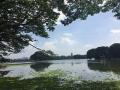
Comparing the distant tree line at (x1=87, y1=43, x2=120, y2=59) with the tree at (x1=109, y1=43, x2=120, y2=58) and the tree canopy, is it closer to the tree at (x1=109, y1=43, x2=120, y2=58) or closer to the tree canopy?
the tree at (x1=109, y1=43, x2=120, y2=58)

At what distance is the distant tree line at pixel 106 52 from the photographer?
158 metres

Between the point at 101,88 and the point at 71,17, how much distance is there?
7435mm

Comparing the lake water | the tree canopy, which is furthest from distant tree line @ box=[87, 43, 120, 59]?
the tree canopy

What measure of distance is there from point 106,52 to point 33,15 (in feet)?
A: 483

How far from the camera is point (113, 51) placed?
160 metres

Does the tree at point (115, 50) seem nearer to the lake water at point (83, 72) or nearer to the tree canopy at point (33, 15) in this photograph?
the lake water at point (83, 72)

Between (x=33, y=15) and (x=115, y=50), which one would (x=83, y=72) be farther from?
(x=115, y=50)

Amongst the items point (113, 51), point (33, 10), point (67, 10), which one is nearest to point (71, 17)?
point (67, 10)

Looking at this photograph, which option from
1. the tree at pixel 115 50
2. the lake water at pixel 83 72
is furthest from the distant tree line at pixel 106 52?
the lake water at pixel 83 72

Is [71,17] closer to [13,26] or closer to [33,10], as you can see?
[33,10]

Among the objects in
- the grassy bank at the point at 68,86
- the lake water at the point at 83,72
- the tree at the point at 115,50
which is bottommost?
the grassy bank at the point at 68,86

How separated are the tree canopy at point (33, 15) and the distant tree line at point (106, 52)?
420 feet

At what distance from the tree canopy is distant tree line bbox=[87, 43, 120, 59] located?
12806cm

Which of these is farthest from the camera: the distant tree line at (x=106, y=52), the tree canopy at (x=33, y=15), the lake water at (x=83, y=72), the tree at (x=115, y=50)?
the distant tree line at (x=106, y=52)
